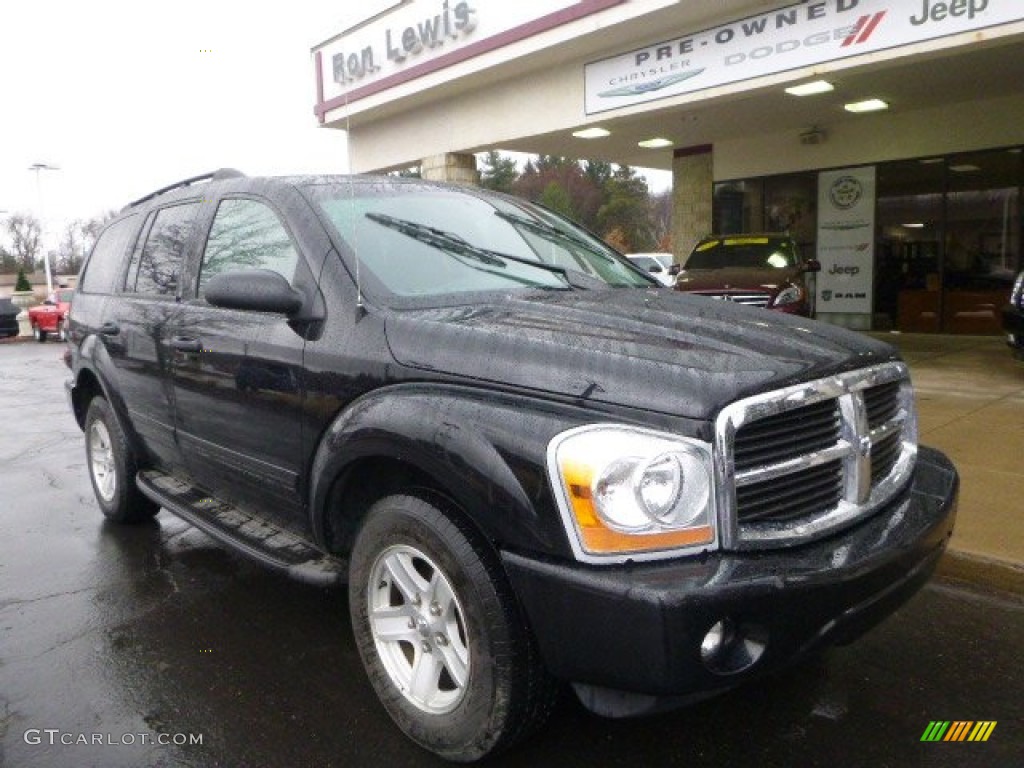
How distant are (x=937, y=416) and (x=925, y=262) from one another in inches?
314

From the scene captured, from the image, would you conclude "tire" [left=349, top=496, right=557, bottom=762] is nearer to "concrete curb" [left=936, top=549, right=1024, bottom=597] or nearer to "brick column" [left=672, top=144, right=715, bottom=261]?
"concrete curb" [left=936, top=549, right=1024, bottom=597]

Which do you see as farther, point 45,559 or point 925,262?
point 925,262

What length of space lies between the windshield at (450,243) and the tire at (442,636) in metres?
0.92

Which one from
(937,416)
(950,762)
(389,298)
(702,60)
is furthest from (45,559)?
(702,60)

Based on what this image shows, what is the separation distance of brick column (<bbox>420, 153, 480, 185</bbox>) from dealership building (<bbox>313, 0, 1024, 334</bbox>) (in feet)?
0.13

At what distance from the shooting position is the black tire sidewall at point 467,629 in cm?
226

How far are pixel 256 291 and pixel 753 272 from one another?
8673mm

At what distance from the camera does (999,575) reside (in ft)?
12.5

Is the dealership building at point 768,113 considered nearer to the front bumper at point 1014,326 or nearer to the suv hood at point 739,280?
the suv hood at point 739,280

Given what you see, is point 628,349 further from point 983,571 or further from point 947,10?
point 947,10

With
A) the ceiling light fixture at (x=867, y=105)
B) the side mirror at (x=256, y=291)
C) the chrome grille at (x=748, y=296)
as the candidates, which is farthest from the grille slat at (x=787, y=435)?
the ceiling light fixture at (x=867, y=105)

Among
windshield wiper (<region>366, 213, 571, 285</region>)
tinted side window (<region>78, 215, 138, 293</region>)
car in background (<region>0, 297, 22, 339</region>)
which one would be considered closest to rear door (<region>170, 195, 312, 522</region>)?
windshield wiper (<region>366, 213, 571, 285</region>)

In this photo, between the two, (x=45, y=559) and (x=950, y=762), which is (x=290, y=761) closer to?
(x=950, y=762)

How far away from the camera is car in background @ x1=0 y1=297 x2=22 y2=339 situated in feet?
79.5
